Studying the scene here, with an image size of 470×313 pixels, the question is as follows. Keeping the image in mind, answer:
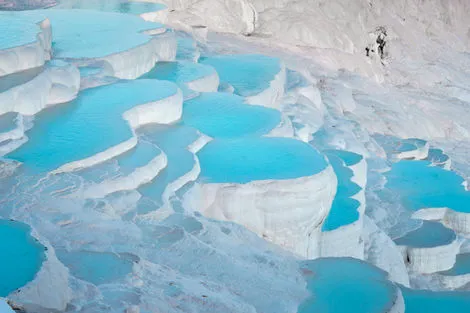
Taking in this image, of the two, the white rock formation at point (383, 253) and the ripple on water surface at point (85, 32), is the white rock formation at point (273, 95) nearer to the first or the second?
the ripple on water surface at point (85, 32)

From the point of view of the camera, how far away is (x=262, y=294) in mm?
3453

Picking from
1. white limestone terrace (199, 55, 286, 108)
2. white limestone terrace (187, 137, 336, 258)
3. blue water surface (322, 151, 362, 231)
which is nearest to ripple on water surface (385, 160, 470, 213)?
blue water surface (322, 151, 362, 231)

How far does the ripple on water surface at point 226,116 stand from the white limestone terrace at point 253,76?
0.44 meters

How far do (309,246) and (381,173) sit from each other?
2760mm

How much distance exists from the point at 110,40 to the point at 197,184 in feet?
9.10

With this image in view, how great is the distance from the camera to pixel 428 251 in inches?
237

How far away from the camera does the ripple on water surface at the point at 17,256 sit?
264 centimetres

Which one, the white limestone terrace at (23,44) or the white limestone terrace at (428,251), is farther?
the white limestone terrace at (428,251)

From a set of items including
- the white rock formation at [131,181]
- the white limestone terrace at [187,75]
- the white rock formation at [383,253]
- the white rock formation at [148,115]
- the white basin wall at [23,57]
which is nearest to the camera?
the white rock formation at [131,181]

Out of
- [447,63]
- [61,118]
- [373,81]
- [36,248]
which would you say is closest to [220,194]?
[61,118]

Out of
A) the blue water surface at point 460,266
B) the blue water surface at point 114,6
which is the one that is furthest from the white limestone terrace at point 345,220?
the blue water surface at point 114,6

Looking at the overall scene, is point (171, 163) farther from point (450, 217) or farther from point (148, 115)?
point (450, 217)

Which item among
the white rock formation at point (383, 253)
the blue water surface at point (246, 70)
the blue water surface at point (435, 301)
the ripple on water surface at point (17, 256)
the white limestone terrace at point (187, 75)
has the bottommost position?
the white rock formation at point (383, 253)

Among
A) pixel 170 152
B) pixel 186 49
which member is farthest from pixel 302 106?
pixel 170 152
